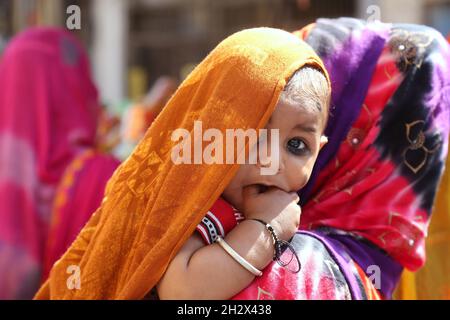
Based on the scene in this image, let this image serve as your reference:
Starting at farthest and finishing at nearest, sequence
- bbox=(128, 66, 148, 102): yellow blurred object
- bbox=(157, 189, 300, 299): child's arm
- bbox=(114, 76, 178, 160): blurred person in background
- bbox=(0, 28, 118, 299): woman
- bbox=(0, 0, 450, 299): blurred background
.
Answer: bbox=(128, 66, 148, 102): yellow blurred object
bbox=(0, 0, 450, 299): blurred background
bbox=(114, 76, 178, 160): blurred person in background
bbox=(0, 28, 118, 299): woman
bbox=(157, 189, 300, 299): child's arm

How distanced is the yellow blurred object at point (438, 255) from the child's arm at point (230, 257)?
0.75m

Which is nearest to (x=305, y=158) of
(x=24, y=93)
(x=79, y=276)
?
(x=79, y=276)

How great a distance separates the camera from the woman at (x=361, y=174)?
1.26 meters

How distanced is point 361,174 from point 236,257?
0.40 meters

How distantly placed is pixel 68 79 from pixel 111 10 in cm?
543

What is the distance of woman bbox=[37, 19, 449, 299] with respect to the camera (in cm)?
126

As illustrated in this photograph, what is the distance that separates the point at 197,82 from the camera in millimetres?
1226

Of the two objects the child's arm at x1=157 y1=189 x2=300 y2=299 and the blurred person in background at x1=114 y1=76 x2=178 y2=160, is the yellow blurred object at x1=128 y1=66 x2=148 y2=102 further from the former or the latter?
the child's arm at x1=157 y1=189 x2=300 y2=299

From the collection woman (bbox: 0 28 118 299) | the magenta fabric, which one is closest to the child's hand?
woman (bbox: 0 28 118 299)

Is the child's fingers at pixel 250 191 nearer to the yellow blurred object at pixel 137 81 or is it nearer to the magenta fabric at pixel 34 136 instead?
the magenta fabric at pixel 34 136

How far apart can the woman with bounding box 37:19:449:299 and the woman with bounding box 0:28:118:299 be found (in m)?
1.28

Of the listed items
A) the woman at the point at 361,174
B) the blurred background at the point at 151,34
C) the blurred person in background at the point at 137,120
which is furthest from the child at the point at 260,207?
the blurred background at the point at 151,34

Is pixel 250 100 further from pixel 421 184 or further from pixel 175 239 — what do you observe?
pixel 421 184
